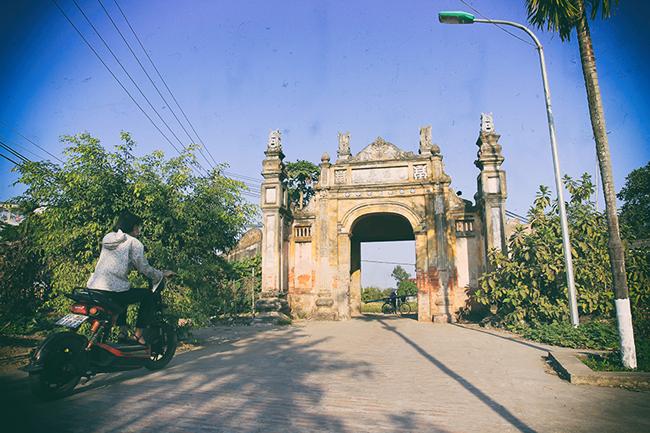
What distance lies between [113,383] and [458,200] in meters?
13.5

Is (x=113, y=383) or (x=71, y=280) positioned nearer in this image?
(x=113, y=383)

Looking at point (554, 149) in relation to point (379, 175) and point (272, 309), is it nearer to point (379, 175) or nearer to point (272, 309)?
point (379, 175)

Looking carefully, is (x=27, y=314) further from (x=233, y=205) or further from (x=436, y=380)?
(x=436, y=380)

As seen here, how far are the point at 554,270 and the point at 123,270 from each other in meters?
11.0

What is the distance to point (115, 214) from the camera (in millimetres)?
6883

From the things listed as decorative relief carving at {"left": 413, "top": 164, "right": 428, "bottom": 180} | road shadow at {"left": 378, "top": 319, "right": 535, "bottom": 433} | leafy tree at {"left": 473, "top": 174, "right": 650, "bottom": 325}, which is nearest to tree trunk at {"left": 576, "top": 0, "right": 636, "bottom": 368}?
road shadow at {"left": 378, "top": 319, "right": 535, "bottom": 433}

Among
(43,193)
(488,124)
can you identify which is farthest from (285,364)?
(488,124)

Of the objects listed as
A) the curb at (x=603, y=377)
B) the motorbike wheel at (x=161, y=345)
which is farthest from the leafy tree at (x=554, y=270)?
the motorbike wheel at (x=161, y=345)

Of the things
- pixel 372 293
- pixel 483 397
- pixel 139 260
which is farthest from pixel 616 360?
pixel 372 293

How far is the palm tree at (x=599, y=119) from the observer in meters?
5.70

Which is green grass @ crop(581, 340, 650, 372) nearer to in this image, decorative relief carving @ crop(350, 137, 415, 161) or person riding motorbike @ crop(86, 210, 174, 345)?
person riding motorbike @ crop(86, 210, 174, 345)

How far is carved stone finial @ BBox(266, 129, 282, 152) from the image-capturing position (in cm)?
1636

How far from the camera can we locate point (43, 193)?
640 centimetres

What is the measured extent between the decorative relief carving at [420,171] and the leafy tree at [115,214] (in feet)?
30.1
